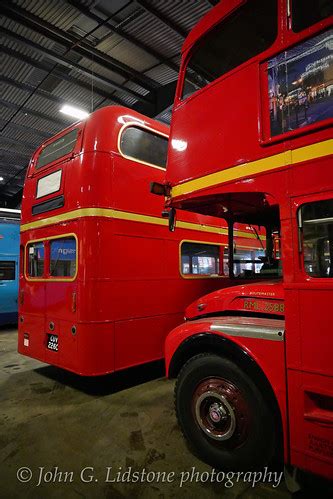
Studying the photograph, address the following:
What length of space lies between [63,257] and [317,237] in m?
3.57

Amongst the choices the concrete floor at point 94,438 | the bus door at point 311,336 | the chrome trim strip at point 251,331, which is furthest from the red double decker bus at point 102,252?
the bus door at point 311,336

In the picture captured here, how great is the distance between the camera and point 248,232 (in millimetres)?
5637

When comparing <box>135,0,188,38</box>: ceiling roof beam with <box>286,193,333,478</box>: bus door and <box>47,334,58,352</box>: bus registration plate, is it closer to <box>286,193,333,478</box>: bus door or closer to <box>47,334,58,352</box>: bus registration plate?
<box>286,193,333,478</box>: bus door

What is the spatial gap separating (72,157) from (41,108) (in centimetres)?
626

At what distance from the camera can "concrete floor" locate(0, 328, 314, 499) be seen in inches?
94.0

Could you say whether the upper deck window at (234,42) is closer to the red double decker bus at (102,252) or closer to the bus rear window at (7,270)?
the red double decker bus at (102,252)

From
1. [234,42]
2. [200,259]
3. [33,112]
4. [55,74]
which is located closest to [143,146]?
[234,42]

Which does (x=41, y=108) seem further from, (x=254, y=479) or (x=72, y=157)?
(x=254, y=479)

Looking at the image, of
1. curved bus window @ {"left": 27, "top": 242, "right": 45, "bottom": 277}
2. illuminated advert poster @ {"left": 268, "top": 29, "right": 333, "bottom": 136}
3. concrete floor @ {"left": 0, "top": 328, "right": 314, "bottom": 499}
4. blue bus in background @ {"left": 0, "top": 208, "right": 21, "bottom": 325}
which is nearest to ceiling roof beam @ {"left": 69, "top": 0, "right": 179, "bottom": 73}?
curved bus window @ {"left": 27, "top": 242, "right": 45, "bottom": 277}

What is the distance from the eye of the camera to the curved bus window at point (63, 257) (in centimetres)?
433

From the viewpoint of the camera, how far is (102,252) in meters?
4.02

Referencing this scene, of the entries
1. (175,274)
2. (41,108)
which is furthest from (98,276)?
(41,108)

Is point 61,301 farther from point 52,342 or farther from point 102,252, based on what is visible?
point 102,252

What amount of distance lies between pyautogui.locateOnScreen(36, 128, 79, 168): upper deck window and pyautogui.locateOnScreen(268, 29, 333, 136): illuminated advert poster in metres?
3.08
